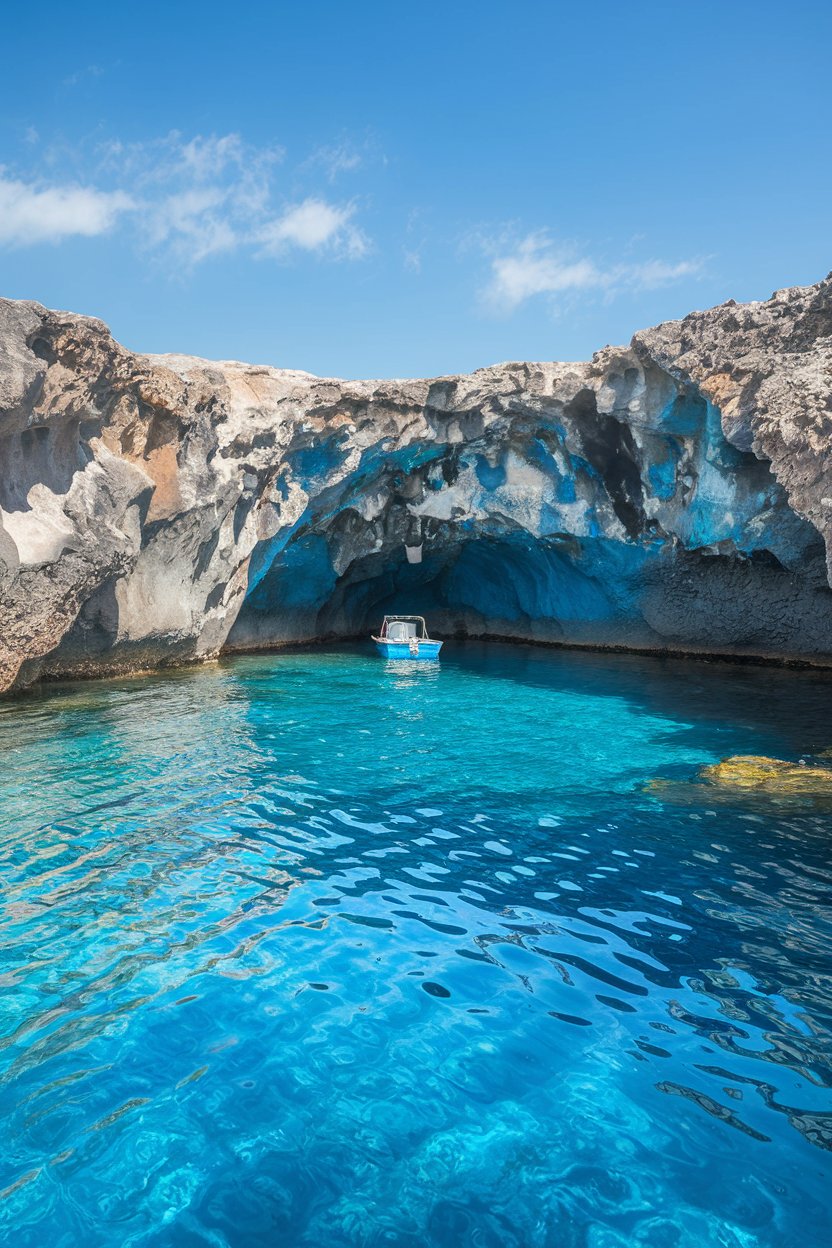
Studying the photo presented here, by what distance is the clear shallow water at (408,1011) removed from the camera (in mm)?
3799

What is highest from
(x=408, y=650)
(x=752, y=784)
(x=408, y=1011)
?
(x=408, y=650)

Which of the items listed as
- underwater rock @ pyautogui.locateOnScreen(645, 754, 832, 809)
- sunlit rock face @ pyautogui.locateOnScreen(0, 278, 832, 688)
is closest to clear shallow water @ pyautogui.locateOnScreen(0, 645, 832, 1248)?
underwater rock @ pyautogui.locateOnScreen(645, 754, 832, 809)

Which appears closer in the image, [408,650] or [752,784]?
[752,784]

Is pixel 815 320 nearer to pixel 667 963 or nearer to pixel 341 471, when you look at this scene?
pixel 341 471

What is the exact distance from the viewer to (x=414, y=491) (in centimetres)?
2656

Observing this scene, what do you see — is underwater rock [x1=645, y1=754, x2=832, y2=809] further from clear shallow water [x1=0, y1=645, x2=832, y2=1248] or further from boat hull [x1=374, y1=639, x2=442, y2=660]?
boat hull [x1=374, y1=639, x2=442, y2=660]

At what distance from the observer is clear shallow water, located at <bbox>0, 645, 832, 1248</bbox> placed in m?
3.80

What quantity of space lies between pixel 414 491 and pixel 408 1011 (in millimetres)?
22296

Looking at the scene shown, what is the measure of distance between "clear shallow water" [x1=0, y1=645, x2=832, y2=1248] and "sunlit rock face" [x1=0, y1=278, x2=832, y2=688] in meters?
6.37

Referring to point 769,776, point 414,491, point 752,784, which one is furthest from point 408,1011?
point 414,491

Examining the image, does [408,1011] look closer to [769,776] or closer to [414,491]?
[769,776]

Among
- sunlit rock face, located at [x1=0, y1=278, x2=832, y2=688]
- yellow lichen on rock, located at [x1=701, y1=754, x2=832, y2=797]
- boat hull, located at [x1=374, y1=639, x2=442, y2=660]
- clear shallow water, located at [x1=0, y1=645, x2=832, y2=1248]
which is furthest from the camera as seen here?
boat hull, located at [x1=374, y1=639, x2=442, y2=660]

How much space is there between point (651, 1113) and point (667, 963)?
Answer: 1.61 m

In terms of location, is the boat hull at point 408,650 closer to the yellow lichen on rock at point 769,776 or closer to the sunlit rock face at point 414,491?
the sunlit rock face at point 414,491
